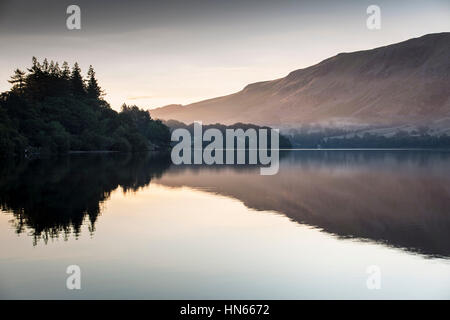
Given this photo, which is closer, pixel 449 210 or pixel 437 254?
pixel 437 254

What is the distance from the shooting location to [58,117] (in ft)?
381

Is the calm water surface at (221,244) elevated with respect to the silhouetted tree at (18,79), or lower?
lower

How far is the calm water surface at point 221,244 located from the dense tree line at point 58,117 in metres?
62.9

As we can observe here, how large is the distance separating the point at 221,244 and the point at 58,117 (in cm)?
10331

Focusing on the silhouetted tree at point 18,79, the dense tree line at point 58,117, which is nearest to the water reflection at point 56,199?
the dense tree line at point 58,117

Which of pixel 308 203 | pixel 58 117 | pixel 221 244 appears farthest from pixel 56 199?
pixel 58 117

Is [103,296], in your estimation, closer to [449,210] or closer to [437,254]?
[437,254]

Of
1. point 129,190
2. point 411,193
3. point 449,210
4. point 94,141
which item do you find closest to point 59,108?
point 94,141

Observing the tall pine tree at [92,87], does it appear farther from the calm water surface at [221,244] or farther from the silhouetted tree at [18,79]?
the calm water surface at [221,244]

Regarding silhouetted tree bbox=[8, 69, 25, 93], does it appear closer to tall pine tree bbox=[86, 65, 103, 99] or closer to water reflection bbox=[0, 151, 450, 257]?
tall pine tree bbox=[86, 65, 103, 99]

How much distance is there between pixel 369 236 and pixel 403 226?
310 centimetres

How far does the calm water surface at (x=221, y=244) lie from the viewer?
1445 centimetres

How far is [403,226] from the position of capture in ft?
79.6

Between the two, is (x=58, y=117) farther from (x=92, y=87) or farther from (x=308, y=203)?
(x=308, y=203)
